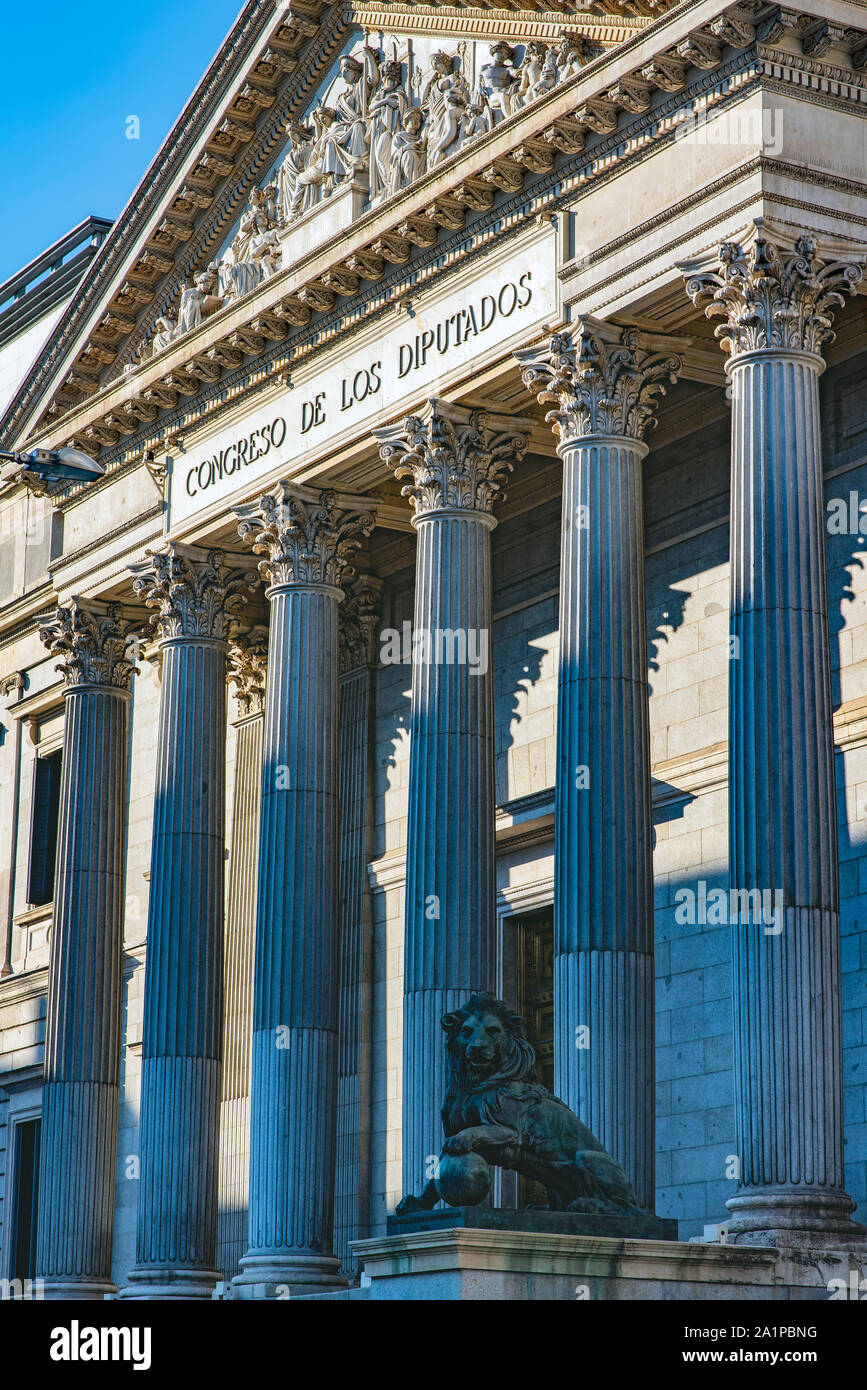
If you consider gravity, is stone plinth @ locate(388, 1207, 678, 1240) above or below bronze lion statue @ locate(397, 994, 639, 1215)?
below

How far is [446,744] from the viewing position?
1105 inches

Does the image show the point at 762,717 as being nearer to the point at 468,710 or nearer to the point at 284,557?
the point at 468,710

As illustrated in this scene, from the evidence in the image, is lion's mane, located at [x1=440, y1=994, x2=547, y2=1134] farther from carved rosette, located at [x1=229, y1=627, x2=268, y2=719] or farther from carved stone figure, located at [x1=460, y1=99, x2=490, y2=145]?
carved rosette, located at [x1=229, y1=627, x2=268, y2=719]

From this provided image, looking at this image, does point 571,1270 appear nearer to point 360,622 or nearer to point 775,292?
point 775,292

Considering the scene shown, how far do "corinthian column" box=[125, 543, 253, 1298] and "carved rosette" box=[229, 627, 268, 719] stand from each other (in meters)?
2.51

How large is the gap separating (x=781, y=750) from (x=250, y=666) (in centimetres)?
1608

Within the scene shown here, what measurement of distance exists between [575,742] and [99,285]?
49.9 feet

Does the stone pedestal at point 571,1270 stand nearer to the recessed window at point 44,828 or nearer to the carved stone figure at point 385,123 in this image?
the carved stone figure at point 385,123

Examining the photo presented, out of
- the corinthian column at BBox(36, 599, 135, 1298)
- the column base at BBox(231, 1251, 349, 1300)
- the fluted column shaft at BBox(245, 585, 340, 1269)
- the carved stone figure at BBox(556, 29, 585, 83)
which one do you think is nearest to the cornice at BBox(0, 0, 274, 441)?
the corinthian column at BBox(36, 599, 135, 1298)

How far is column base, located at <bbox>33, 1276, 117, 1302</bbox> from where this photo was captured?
113ft

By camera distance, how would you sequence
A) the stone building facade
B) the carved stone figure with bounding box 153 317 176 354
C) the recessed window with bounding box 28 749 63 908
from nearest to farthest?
the stone building facade < the carved stone figure with bounding box 153 317 176 354 < the recessed window with bounding box 28 749 63 908

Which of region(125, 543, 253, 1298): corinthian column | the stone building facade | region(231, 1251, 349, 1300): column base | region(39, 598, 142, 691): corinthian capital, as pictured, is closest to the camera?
the stone building facade

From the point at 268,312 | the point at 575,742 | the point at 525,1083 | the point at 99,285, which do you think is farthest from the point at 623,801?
the point at 99,285

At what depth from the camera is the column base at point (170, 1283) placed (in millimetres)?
31375
